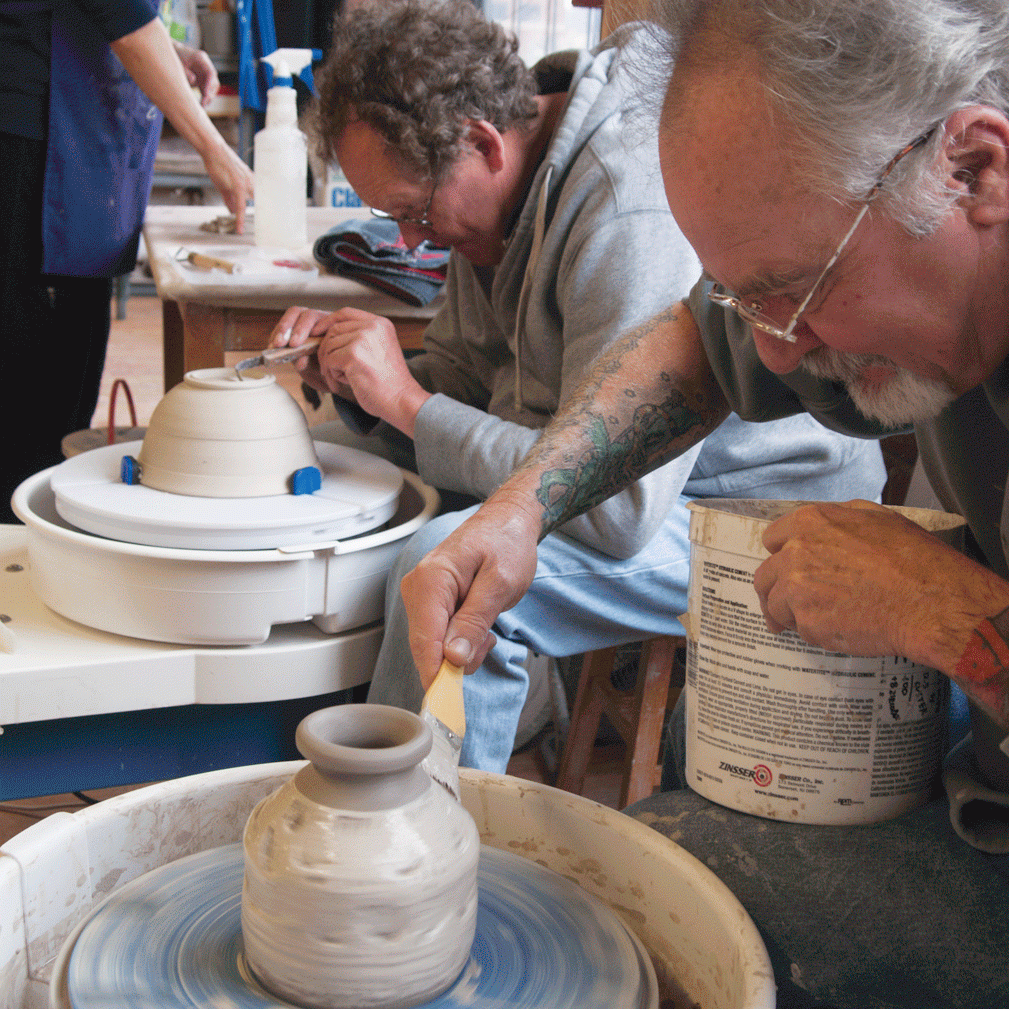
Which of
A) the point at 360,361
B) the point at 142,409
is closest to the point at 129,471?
the point at 360,361

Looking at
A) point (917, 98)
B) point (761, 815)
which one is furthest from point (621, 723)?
point (917, 98)

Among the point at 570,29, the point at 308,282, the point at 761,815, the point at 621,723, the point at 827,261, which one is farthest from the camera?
the point at 570,29

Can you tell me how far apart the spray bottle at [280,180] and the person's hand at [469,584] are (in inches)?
54.2

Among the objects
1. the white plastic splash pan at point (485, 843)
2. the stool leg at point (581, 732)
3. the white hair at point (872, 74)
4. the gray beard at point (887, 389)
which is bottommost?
the stool leg at point (581, 732)

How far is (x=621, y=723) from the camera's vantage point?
4.99 feet

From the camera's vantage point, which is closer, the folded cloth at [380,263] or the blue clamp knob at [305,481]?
the blue clamp knob at [305,481]

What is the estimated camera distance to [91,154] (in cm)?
210

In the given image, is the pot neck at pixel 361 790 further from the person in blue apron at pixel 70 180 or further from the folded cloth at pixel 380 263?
the person in blue apron at pixel 70 180

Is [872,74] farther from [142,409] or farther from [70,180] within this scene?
[142,409]

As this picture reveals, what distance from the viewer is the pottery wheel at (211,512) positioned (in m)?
1.13

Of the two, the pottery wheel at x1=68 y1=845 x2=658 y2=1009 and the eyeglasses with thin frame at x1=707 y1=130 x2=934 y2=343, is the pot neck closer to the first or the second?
the pottery wheel at x1=68 y1=845 x2=658 y2=1009

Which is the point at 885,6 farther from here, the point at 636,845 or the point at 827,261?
the point at 636,845

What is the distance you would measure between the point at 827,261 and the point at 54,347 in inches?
75.6

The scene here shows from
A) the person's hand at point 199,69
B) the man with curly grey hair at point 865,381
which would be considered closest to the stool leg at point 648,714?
the man with curly grey hair at point 865,381
